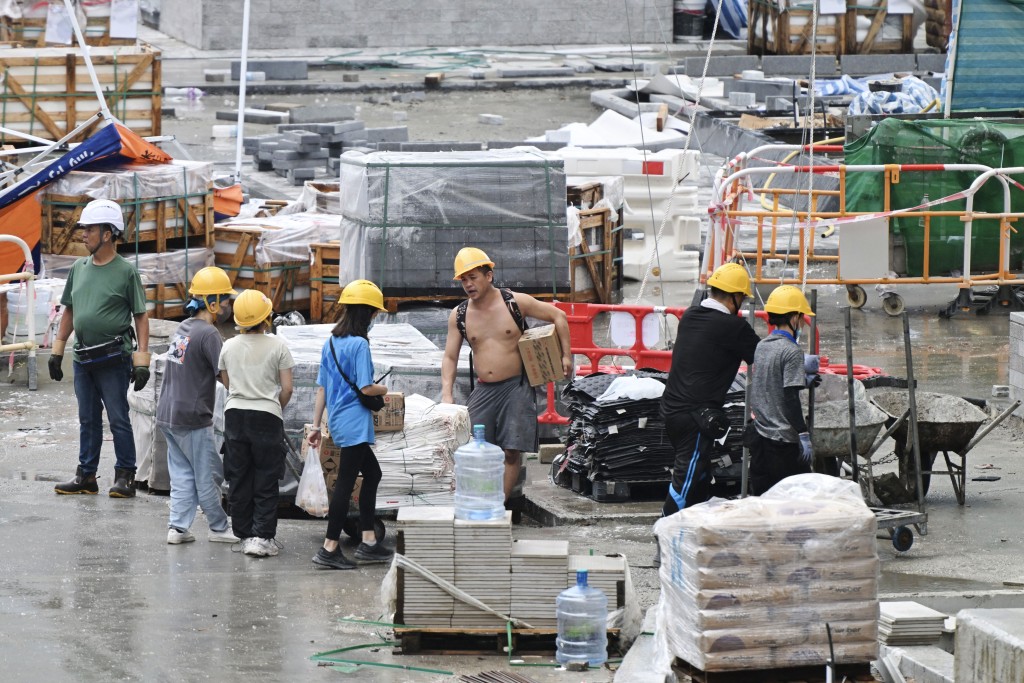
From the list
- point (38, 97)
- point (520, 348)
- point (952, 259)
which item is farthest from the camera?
point (38, 97)

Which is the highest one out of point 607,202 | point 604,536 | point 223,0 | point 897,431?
point 223,0

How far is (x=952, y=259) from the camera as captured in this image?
15984 mm

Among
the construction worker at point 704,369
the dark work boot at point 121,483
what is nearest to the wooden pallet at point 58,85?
the dark work boot at point 121,483

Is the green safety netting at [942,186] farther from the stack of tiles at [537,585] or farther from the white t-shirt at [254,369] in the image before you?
the stack of tiles at [537,585]

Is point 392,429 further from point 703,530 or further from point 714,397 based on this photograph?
point 703,530

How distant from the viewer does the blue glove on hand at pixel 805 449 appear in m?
8.45

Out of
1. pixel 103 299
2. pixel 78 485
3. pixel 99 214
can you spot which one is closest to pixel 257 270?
pixel 78 485

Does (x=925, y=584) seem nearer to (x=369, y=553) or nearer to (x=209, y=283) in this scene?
(x=369, y=553)

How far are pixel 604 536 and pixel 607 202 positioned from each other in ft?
25.2

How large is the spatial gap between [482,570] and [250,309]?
2155 millimetres

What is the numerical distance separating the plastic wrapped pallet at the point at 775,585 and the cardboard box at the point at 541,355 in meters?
2.82

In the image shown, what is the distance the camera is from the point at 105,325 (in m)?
9.40

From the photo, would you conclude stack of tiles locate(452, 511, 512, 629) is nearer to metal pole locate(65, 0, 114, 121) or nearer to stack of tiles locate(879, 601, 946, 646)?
stack of tiles locate(879, 601, 946, 646)

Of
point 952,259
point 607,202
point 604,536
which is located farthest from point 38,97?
point 604,536
